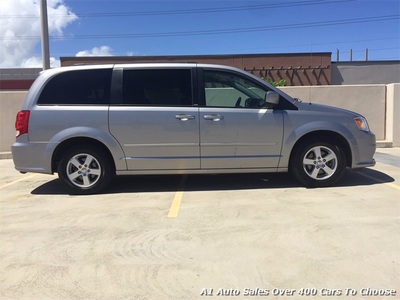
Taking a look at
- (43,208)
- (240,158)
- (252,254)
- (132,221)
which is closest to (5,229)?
(43,208)

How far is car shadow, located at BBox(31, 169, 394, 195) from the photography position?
648 cm

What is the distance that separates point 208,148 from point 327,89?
238 inches

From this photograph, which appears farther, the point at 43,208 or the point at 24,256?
the point at 43,208

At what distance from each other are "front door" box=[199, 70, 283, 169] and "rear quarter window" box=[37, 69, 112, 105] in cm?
151

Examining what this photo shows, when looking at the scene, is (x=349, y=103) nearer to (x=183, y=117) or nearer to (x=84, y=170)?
(x=183, y=117)

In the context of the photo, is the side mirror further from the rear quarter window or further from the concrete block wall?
the concrete block wall

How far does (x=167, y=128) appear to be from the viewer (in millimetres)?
6035

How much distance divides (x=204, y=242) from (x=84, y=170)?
272 centimetres

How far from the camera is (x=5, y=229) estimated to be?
475 centimetres

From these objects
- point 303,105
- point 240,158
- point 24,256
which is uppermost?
point 303,105

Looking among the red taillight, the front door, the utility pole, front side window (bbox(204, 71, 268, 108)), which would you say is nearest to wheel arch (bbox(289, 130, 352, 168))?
the front door

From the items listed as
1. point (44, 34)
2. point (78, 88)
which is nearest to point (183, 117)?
point (78, 88)

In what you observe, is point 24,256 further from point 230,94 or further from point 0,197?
point 230,94

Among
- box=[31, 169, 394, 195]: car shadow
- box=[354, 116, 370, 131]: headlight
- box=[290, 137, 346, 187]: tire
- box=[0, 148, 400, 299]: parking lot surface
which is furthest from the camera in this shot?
box=[31, 169, 394, 195]: car shadow
